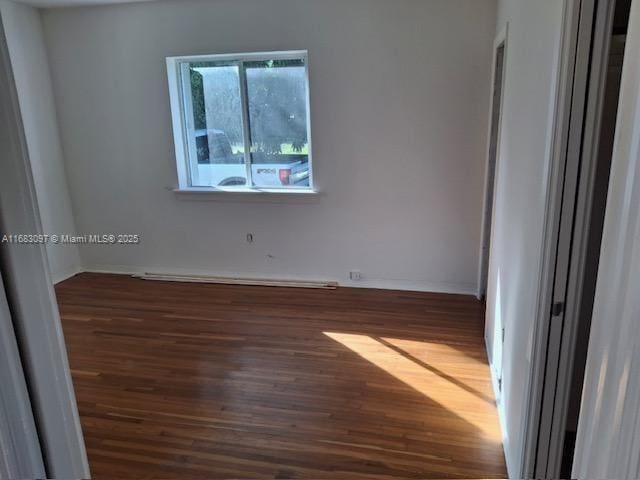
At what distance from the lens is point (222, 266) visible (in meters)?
4.70

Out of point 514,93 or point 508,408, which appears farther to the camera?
point 514,93

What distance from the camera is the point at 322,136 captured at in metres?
4.09

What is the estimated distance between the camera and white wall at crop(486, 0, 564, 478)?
1654mm

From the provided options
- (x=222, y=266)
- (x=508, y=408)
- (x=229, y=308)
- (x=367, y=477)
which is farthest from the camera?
(x=222, y=266)

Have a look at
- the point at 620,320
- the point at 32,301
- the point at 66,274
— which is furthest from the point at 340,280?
the point at 32,301

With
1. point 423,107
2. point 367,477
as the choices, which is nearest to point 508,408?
point 367,477

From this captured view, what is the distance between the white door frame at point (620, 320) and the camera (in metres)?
0.63

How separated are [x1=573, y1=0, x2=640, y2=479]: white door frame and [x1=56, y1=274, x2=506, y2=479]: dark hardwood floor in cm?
155

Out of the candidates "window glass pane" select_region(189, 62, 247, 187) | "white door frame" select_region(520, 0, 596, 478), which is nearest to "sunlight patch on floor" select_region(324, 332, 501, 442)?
"white door frame" select_region(520, 0, 596, 478)

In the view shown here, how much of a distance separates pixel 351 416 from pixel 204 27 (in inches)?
135

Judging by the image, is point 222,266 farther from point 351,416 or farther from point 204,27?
point 351,416

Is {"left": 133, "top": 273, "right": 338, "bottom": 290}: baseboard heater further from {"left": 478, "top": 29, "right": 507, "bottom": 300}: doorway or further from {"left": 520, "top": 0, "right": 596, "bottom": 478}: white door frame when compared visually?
{"left": 520, "top": 0, "right": 596, "bottom": 478}: white door frame

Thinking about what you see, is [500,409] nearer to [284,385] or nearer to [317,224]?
[284,385]

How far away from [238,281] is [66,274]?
1848 millimetres
